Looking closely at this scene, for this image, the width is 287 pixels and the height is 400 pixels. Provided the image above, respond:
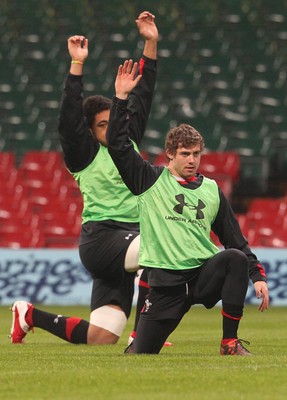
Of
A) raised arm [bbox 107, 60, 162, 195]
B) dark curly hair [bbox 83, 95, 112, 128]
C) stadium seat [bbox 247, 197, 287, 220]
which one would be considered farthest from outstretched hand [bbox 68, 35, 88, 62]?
stadium seat [bbox 247, 197, 287, 220]

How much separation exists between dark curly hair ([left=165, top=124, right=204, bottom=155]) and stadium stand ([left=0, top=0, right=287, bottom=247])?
1117 centimetres

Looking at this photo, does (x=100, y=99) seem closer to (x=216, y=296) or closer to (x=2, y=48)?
(x=216, y=296)

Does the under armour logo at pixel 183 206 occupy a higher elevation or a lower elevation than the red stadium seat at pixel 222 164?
higher

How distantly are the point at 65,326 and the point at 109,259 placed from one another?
0.73 m

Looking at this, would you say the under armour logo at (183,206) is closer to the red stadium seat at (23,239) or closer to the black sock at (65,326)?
the black sock at (65,326)

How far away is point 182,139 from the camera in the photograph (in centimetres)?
730

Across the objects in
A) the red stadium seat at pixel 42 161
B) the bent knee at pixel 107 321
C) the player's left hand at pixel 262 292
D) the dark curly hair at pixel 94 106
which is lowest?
the bent knee at pixel 107 321

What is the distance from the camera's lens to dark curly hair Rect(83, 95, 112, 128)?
8.66 metres

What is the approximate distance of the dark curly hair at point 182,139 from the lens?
23.9 feet

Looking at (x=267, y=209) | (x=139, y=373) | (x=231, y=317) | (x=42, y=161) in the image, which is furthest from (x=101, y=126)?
(x=42, y=161)

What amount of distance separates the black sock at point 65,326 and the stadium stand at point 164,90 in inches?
371

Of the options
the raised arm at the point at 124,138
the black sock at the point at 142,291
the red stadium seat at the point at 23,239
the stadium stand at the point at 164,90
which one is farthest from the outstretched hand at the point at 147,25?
the stadium stand at the point at 164,90

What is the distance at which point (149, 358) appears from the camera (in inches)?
280

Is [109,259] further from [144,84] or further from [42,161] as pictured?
[42,161]
